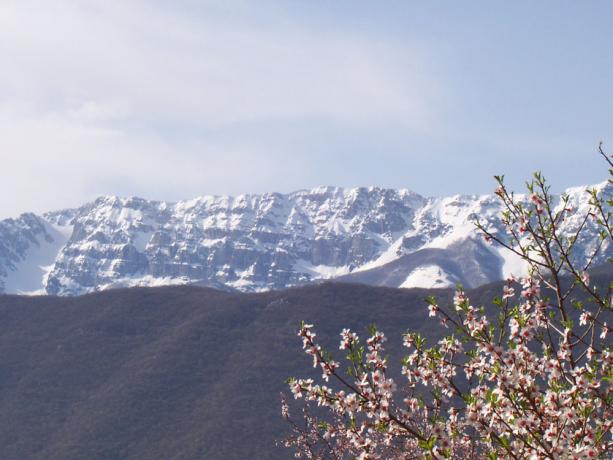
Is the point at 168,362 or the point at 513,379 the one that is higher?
the point at 168,362

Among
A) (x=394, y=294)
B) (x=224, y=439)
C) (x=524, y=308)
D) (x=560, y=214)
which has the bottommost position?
(x=224, y=439)

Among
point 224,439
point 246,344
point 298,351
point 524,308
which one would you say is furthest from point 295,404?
point 524,308

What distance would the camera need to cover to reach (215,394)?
4363 inches

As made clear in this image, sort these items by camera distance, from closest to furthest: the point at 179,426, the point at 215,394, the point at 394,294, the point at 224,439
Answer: the point at 224,439, the point at 179,426, the point at 215,394, the point at 394,294

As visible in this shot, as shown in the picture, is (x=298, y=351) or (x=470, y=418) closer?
(x=470, y=418)

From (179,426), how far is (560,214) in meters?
95.3

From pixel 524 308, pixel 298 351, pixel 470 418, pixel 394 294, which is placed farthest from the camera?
pixel 394 294

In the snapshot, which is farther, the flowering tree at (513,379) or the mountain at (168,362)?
the mountain at (168,362)

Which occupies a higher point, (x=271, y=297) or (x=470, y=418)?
(x=271, y=297)

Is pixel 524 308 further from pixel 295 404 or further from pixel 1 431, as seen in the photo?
pixel 1 431

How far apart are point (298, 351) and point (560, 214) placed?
117 metres

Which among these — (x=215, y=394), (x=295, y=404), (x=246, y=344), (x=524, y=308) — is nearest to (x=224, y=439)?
(x=295, y=404)

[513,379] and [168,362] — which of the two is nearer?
[513,379]

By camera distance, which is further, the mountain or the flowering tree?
the mountain
